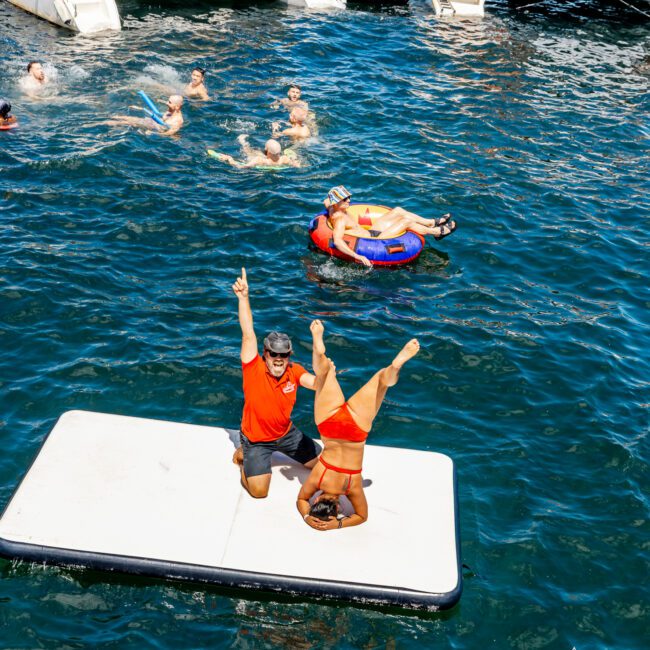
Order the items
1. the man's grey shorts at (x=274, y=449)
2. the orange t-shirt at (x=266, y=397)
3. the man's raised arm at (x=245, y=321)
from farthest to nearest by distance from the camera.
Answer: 1. the man's grey shorts at (x=274, y=449)
2. the orange t-shirt at (x=266, y=397)
3. the man's raised arm at (x=245, y=321)

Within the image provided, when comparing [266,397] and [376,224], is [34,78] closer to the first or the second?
[376,224]

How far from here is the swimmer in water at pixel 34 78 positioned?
20245 mm

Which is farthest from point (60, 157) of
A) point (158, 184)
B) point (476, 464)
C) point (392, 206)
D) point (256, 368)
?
point (476, 464)

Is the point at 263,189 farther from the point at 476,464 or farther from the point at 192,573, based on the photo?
the point at 192,573

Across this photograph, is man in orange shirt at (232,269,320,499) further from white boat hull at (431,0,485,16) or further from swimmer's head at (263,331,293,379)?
white boat hull at (431,0,485,16)

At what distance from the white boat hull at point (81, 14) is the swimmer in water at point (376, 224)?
13.6m

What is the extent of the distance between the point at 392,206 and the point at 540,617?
10241mm

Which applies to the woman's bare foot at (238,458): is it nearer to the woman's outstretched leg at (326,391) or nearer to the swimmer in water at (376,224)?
the woman's outstretched leg at (326,391)

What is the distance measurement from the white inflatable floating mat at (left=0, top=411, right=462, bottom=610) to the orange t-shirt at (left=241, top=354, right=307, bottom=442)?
74cm

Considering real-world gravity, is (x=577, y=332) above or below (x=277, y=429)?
below

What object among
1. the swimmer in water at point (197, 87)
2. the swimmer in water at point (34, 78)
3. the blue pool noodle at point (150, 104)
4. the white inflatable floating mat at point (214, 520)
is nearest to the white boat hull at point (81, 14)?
the swimmer in water at point (34, 78)

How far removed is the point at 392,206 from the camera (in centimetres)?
1738

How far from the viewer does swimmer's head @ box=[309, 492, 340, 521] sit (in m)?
9.02

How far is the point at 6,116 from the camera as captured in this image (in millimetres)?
18531
